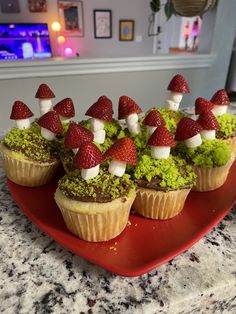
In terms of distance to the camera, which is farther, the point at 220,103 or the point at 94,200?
the point at 220,103

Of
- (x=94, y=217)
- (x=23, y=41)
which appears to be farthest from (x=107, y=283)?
(x=23, y=41)

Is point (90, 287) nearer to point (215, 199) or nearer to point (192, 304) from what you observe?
point (192, 304)

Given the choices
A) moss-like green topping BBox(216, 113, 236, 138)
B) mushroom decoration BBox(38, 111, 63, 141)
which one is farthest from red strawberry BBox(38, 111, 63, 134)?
moss-like green topping BBox(216, 113, 236, 138)

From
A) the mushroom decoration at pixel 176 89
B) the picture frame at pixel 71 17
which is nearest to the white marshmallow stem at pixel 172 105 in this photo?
the mushroom decoration at pixel 176 89

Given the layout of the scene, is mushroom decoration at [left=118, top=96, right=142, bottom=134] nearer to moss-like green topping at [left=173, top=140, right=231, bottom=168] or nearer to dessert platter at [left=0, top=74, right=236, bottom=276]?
dessert platter at [left=0, top=74, right=236, bottom=276]

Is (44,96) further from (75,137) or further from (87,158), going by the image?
(87,158)

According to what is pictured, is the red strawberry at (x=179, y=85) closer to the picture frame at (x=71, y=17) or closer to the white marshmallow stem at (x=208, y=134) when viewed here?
the white marshmallow stem at (x=208, y=134)
